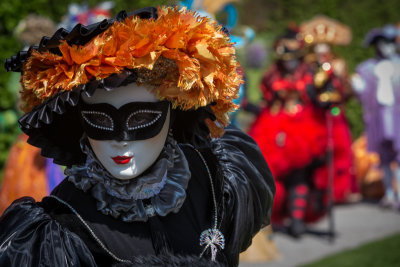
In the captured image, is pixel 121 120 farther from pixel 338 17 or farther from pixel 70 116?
pixel 338 17

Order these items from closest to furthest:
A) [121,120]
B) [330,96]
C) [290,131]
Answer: [121,120], [330,96], [290,131]

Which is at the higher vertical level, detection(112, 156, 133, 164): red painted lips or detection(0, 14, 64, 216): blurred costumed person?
detection(0, 14, 64, 216): blurred costumed person

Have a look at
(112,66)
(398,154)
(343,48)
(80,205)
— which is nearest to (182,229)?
(80,205)

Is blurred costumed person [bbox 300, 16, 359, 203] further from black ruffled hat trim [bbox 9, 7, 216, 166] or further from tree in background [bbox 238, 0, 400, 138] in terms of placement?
black ruffled hat trim [bbox 9, 7, 216, 166]

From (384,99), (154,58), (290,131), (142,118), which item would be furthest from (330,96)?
(154,58)

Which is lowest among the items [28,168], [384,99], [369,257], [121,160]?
[369,257]

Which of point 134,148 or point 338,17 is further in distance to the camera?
point 338,17

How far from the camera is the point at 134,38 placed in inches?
78.8

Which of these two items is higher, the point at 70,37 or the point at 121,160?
the point at 70,37

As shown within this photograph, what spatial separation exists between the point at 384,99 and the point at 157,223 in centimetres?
605

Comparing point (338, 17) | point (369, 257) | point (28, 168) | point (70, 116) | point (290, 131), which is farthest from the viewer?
point (338, 17)

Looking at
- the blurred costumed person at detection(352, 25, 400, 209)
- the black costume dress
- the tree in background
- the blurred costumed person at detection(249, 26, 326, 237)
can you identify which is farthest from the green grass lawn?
the tree in background

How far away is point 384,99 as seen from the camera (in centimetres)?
768

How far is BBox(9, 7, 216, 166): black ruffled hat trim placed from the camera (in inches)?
79.0
